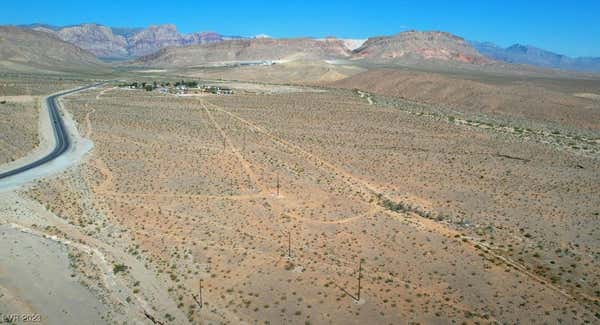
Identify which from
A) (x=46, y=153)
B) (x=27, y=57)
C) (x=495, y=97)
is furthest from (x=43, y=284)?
(x=27, y=57)

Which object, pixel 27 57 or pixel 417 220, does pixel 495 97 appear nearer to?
pixel 417 220

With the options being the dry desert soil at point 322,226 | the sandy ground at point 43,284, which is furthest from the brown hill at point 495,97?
the sandy ground at point 43,284

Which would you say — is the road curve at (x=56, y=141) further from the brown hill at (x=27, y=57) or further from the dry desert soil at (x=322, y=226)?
the brown hill at (x=27, y=57)

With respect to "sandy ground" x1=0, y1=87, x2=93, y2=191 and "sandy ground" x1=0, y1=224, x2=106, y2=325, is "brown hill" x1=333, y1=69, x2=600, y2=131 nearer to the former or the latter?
"sandy ground" x1=0, y1=87, x2=93, y2=191

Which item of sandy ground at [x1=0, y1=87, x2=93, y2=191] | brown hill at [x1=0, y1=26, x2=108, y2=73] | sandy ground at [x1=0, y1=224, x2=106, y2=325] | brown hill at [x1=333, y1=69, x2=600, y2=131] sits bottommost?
sandy ground at [x1=0, y1=224, x2=106, y2=325]

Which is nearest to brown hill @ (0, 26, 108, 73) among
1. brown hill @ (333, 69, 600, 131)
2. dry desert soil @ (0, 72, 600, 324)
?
brown hill @ (333, 69, 600, 131)

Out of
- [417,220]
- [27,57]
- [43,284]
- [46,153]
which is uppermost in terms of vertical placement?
[27,57]

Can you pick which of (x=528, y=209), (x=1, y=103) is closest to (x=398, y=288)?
(x=528, y=209)

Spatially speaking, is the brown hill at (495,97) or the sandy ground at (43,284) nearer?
the sandy ground at (43,284)

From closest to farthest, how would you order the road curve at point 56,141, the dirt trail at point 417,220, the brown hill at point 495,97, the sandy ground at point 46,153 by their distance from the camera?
the dirt trail at point 417,220, the sandy ground at point 46,153, the road curve at point 56,141, the brown hill at point 495,97

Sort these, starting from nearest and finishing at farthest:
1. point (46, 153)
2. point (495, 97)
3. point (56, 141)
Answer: point (46, 153), point (56, 141), point (495, 97)
